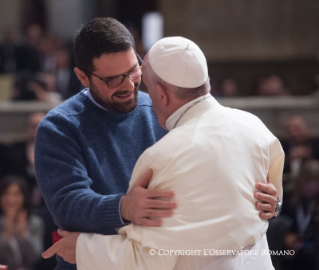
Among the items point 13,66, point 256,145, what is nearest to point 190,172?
point 256,145

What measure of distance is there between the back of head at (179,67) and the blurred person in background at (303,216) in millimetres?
2823

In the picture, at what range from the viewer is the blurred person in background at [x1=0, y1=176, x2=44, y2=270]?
483 centimetres

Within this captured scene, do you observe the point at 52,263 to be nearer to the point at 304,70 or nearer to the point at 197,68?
the point at 197,68

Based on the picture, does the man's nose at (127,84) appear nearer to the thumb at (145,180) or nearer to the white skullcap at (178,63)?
the white skullcap at (178,63)

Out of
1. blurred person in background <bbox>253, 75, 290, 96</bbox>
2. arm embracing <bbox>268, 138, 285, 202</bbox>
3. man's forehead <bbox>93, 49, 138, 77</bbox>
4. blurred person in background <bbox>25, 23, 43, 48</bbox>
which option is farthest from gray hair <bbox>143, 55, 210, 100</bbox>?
blurred person in background <bbox>25, 23, 43, 48</bbox>

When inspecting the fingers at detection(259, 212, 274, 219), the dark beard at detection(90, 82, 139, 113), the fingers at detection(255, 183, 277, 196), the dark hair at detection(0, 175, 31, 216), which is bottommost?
the dark hair at detection(0, 175, 31, 216)

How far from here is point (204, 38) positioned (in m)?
11.1

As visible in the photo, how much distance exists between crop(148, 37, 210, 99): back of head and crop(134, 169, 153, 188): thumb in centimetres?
32

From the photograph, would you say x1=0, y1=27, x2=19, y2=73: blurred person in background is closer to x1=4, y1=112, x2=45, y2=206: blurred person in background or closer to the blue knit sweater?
x1=4, y1=112, x2=45, y2=206: blurred person in background

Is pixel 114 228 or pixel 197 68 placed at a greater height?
pixel 197 68

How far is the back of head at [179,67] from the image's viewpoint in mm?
2154

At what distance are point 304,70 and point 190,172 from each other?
9.42 m

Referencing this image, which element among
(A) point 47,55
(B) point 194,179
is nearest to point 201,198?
(B) point 194,179

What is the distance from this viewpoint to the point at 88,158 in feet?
7.90
